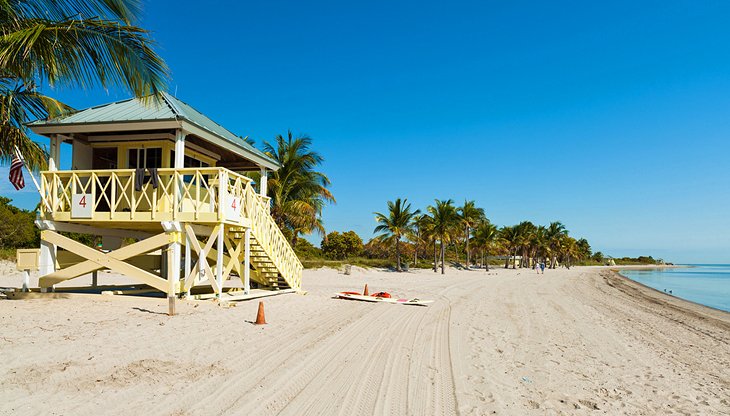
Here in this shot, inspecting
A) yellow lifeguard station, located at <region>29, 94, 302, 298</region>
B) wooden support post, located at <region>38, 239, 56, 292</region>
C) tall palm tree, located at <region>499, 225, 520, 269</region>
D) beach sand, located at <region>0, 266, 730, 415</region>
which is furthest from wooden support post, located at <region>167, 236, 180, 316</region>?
tall palm tree, located at <region>499, 225, 520, 269</region>

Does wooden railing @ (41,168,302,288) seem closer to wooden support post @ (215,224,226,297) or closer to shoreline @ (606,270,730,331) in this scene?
wooden support post @ (215,224,226,297)

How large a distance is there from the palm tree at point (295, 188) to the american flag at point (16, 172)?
1527 cm

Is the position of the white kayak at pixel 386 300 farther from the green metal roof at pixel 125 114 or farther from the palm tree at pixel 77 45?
the palm tree at pixel 77 45

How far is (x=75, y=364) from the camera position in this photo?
588cm

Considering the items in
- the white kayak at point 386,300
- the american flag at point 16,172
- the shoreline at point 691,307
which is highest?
the american flag at point 16,172

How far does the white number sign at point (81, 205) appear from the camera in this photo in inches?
472

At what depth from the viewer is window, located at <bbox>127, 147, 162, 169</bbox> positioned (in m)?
13.7

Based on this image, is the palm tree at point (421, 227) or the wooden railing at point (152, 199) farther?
the palm tree at point (421, 227)

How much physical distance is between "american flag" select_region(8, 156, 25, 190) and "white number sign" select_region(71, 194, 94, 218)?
122cm

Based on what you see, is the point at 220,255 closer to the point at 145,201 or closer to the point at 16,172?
the point at 145,201

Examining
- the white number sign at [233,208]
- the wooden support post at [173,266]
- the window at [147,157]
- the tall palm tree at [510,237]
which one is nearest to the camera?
the wooden support post at [173,266]

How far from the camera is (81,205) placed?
39.6 feet

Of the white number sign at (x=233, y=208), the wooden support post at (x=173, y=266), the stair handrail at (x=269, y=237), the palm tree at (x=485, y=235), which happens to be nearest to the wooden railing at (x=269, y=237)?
the stair handrail at (x=269, y=237)

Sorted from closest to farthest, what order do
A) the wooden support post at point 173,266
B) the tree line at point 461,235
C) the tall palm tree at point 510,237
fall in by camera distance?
the wooden support post at point 173,266 < the tree line at point 461,235 < the tall palm tree at point 510,237
